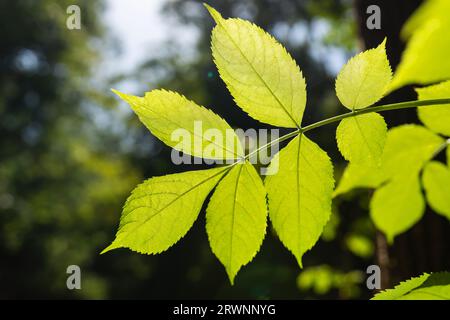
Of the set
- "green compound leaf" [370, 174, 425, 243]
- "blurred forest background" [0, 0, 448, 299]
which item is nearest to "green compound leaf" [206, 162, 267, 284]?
"green compound leaf" [370, 174, 425, 243]

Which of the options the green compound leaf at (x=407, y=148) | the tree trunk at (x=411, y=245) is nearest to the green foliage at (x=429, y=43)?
the green compound leaf at (x=407, y=148)

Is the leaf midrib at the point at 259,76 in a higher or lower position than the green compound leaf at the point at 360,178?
higher

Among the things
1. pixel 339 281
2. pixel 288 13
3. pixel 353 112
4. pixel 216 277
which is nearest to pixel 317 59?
pixel 288 13

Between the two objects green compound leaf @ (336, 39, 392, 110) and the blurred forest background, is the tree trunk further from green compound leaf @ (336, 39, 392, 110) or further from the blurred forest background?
the blurred forest background

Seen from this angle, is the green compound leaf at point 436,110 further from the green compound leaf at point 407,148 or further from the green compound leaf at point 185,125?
the green compound leaf at point 185,125

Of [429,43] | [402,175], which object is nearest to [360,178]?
[402,175]

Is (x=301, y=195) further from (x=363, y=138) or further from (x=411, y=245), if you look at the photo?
(x=411, y=245)

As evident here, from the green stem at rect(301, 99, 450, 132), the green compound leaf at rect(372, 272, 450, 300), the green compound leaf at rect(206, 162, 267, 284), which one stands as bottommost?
the green compound leaf at rect(372, 272, 450, 300)

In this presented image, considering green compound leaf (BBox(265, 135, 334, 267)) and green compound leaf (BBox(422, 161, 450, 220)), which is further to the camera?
green compound leaf (BBox(422, 161, 450, 220))
